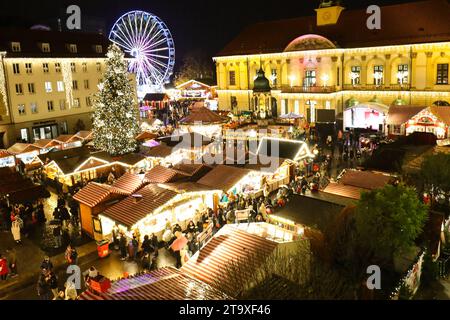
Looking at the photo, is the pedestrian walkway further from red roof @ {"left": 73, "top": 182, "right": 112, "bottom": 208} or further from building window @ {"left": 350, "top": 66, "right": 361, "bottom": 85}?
building window @ {"left": 350, "top": 66, "right": 361, "bottom": 85}

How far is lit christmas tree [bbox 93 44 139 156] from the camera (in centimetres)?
2994

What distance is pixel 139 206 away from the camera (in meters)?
16.7

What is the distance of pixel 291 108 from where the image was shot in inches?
1703

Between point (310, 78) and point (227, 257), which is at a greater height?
point (310, 78)

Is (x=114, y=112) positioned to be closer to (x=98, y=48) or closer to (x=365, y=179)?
(x=98, y=48)

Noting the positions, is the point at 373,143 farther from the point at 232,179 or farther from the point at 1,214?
the point at 1,214

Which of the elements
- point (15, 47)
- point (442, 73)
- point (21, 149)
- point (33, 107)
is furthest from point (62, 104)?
point (442, 73)

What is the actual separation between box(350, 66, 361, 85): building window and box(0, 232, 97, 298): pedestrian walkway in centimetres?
3161

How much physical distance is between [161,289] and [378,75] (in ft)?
117

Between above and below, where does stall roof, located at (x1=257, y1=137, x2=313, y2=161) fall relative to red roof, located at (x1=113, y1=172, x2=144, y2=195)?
above

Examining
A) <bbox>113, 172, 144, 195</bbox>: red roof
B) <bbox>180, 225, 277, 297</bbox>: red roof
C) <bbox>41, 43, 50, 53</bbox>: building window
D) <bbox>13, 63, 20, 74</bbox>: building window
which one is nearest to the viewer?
<bbox>180, 225, 277, 297</bbox>: red roof

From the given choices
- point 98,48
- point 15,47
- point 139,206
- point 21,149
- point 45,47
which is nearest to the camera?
point 139,206

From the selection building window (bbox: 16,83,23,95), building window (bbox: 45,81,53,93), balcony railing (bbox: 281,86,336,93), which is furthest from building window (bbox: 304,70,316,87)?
building window (bbox: 16,83,23,95)
